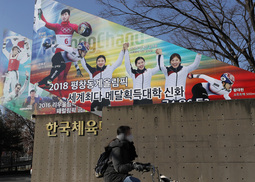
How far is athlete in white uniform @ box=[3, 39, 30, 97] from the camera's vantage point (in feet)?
72.8

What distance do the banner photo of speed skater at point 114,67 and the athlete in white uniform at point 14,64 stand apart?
372cm

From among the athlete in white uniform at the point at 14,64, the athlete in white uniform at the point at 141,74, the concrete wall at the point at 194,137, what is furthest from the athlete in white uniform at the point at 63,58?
the concrete wall at the point at 194,137

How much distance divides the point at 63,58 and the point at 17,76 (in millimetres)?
6461

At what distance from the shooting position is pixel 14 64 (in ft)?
73.7

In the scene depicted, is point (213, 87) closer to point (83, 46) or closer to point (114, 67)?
point (114, 67)

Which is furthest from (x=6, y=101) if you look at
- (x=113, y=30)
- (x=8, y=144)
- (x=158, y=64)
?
(x=158, y=64)

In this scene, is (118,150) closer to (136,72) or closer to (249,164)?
(249,164)

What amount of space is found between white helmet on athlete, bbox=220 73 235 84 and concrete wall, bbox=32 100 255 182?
20.2ft

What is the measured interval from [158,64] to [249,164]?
8942mm

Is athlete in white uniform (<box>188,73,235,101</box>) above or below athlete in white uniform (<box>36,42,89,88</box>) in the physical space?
below

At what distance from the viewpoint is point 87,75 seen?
54.3 ft

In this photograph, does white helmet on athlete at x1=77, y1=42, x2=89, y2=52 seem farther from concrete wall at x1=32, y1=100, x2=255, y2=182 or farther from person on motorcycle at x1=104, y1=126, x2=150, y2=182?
person on motorcycle at x1=104, y1=126, x2=150, y2=182

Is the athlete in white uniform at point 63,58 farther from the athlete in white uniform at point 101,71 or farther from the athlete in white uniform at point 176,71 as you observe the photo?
the athlete in white uniform at point 176,71

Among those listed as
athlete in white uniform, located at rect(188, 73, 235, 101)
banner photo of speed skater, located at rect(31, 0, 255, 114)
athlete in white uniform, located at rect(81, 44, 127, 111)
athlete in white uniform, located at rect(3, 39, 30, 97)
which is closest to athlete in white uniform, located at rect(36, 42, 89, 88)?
banner photo of speed skater, located at rect(31, 0, 255, 114)
